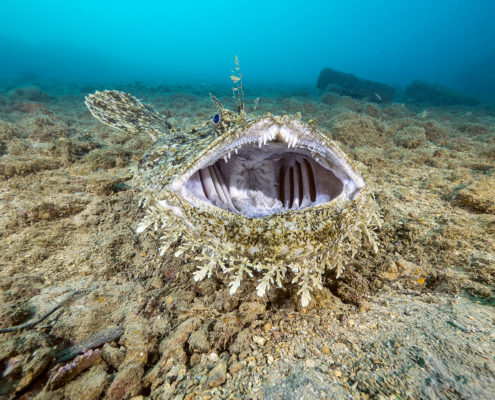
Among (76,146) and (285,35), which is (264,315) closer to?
(76,146)

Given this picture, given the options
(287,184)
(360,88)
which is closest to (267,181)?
(287,184)

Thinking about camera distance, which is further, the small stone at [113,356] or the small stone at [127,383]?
the small stone at [113,356]

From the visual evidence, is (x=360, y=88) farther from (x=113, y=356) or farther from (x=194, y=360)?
(x=113, y=356)

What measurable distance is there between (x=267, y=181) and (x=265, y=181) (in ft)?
0.09

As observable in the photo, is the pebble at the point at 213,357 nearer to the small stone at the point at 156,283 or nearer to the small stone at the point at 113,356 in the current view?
the small stone at the point at 113,356

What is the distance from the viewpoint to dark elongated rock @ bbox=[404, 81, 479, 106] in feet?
72.7

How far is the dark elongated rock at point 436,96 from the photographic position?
72.7ft

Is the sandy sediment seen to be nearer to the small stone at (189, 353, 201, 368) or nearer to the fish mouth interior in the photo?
the small stone at (189, 353, 201, 368)

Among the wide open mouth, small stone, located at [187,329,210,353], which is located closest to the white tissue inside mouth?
the wide open mouth

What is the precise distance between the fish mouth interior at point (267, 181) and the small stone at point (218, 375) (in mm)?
1302

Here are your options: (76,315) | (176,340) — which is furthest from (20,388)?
(176,340)

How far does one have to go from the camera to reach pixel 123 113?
18.4 ft

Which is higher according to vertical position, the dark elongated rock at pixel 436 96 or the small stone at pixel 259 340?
the small stone at pixel 259 340

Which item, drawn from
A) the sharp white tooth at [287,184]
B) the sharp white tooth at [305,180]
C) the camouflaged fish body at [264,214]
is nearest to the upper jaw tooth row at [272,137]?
the camouflaged fish body at [264,214]
